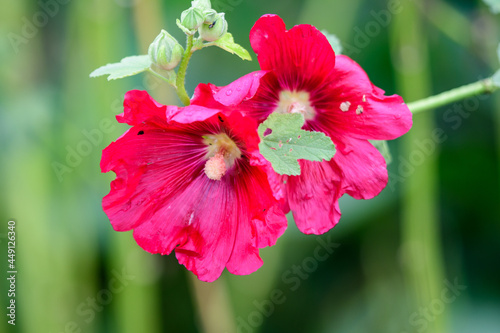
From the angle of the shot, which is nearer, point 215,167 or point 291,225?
point 215,167

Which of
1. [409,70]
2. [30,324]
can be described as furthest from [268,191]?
[30,324]

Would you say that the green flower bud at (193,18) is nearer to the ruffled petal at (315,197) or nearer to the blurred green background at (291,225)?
the ruffled petal at (315,197)

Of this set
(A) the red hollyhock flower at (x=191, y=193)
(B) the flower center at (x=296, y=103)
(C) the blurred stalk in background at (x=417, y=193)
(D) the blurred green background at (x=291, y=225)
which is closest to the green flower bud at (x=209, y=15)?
(A) the red hollyhock flower at (x=191, y=193)
